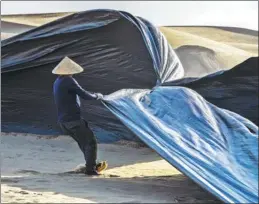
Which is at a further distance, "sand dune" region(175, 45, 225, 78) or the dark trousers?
"sand dune" region(175, 45, 225, 78)

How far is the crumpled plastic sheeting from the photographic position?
13.9ft

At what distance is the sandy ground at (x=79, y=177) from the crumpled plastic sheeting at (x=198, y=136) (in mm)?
381

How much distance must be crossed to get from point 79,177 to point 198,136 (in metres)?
1.43

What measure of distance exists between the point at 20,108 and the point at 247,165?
508 centimetres

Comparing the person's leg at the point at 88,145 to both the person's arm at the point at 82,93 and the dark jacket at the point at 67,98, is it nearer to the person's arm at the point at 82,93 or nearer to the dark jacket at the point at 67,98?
the dark jacket at the point at 67,98

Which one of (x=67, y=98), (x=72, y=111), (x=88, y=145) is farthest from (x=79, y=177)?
(x=67, y=98)

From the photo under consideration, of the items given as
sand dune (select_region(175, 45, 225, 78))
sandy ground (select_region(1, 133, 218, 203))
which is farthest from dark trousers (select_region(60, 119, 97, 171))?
sand dune (select_region(175, 45, 225, 78))

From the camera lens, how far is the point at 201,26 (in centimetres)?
3078

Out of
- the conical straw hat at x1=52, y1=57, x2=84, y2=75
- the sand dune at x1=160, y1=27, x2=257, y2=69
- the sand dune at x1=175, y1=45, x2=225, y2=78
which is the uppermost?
the conical straw hat at x1=52, y1=57, x2=84, y2=75

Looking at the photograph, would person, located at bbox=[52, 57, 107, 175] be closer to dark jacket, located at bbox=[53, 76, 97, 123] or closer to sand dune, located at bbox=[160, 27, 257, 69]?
dark jacket, located at bbox=[53, 76, 97, 123]

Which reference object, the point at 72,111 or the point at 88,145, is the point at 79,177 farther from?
the point at 72,111

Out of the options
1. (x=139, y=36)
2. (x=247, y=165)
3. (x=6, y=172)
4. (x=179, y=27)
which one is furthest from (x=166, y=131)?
(x=179, y=27)

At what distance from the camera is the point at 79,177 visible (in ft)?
18.1

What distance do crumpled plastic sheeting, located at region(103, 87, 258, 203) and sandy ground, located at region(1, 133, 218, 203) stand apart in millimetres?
381
